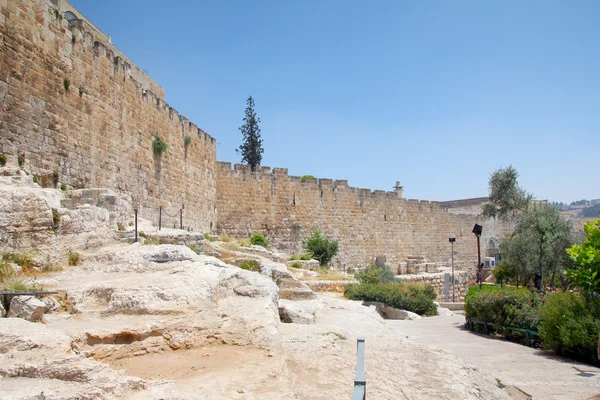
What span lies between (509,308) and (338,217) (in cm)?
1274

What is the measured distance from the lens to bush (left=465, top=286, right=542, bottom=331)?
33.9 ft

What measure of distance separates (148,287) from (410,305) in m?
10.3

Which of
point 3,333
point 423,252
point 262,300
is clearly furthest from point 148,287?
point 423,252

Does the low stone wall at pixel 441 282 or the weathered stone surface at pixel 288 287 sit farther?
the low stone wall at pixel 441 282

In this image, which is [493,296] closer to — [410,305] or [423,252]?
[410,305]

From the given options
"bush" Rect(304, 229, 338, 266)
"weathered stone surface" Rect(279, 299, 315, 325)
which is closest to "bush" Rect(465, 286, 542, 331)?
"weathered stone surface" Rect(279, 299, 315, 325)

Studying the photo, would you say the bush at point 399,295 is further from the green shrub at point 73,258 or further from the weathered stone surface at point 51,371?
the weathered stone surface at point 51,371

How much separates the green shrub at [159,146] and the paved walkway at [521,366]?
823 cm

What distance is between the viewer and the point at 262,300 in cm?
606

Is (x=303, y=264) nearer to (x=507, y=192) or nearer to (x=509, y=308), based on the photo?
(x=509, y=308)

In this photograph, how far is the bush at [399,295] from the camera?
13641mm

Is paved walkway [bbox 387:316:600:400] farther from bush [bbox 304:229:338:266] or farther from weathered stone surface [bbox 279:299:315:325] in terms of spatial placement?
bush [bbox 304:229:338:266]

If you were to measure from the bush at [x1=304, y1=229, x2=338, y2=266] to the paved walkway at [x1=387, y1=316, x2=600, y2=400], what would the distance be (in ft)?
31.4

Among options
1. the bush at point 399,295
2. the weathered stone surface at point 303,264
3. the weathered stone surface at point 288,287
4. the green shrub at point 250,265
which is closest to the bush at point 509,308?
the bush at point 399,295
